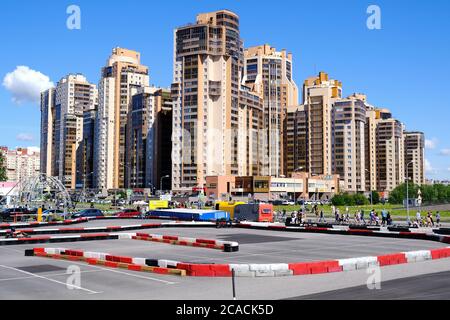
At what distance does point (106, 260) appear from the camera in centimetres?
2595

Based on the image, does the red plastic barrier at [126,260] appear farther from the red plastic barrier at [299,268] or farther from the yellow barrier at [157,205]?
the yellow barrier at [157,205]

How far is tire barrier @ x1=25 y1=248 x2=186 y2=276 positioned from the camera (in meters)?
22.9

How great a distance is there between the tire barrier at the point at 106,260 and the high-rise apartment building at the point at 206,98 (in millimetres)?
128537

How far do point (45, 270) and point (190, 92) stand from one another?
5360 inches

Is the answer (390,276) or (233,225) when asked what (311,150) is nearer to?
(233,225)

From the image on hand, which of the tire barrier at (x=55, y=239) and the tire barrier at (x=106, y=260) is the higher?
the tire barrier at (x=106, y=260)

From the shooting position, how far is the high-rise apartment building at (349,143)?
189 m

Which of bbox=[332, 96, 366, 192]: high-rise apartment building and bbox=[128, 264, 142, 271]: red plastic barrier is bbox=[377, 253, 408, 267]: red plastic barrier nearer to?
bbox=[128, 264, 142, 271]: red plastic barrier

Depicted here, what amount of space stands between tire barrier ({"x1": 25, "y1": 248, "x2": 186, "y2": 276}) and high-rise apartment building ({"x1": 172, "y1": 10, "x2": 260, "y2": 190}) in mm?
128537

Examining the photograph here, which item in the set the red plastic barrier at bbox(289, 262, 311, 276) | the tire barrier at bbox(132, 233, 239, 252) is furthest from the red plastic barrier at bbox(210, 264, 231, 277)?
the tire barrier at bbox(132, 233, 239, 252)

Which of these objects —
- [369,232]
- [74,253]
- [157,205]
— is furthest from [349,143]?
[74,253]

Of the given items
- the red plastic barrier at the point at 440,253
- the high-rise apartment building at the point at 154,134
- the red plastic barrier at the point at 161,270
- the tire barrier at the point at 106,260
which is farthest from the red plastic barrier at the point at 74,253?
the high-rise apartment building at the point at 154,134

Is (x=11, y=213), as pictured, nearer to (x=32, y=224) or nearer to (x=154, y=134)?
(x=32, y=224)

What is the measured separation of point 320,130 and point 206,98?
182ft
